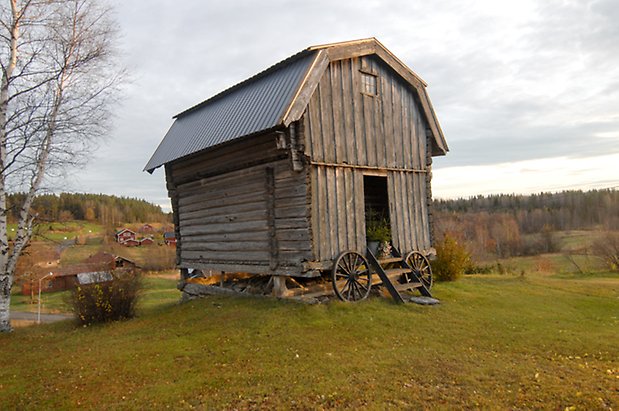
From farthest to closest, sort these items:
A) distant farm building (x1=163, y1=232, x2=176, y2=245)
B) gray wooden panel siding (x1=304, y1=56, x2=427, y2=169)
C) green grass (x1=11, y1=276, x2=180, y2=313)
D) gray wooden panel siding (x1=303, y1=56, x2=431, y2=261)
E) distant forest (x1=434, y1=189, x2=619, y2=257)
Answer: distant farm building (x1=163, y1=232, x2=176, y2=245), distant forest (x1=434, y1=189, x2=619, y2=257), green grass (x1=11, y1=276, x2=180, y2=313), gray wooden panel siding (x1=304, y1=56, x2=427, y2=169), gray wooden panel siding (x1=303, y1=56, x2=431, y2=261)

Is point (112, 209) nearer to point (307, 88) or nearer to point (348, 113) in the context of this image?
point (348, 113)

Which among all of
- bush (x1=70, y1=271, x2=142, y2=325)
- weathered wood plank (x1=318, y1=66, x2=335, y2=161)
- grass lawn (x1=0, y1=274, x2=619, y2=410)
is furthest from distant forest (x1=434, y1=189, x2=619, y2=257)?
bush (x1=70, y1=271, x2=142, y2=325)

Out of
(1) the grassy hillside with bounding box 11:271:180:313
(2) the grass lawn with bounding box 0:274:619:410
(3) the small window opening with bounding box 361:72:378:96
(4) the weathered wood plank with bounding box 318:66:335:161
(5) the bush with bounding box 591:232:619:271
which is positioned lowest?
(1) the grassy hillside with bounding box 11:271:180:313

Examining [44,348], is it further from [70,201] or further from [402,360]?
[70,201]

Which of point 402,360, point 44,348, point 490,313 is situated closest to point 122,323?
point 44,348

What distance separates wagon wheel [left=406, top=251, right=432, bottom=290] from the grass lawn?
1.76 m

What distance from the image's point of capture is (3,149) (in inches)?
465

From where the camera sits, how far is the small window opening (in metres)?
13.5

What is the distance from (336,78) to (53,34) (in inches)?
359

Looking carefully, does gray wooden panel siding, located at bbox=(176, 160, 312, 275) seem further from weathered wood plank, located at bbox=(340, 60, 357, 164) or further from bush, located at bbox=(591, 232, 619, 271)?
bush, located at bbox=(591, 232, 619, 271)

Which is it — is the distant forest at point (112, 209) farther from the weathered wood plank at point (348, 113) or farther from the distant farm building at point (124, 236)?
the weathered wood plank at point (348, 113)

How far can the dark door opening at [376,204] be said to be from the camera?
1429 centimetres

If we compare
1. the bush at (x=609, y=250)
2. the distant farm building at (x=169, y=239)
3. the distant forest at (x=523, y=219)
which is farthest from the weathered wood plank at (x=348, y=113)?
the distant farm building at (x=169, y=239)

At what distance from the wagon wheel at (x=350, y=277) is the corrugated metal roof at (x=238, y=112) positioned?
454 centimetres
